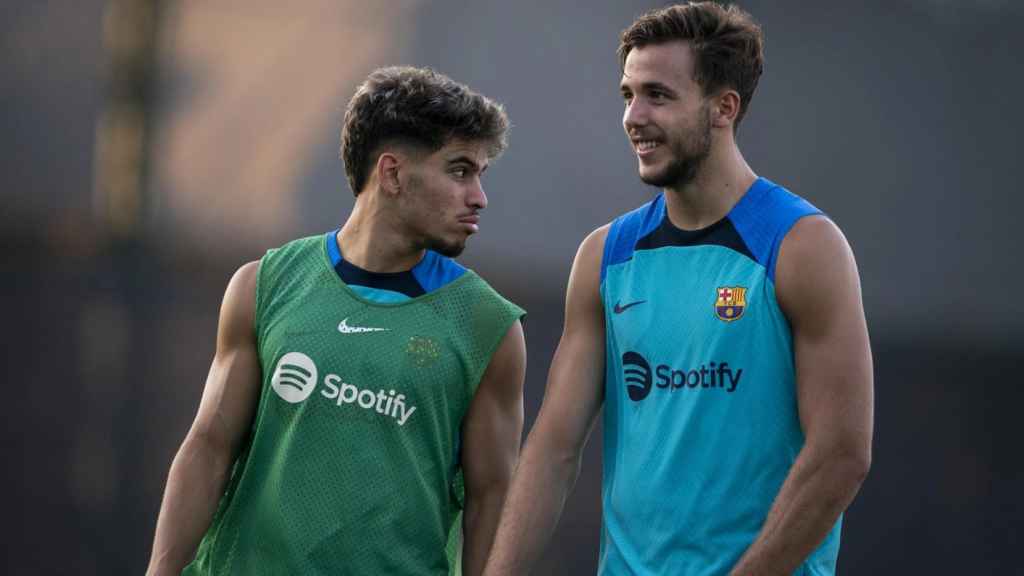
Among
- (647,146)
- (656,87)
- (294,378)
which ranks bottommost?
(294,378)

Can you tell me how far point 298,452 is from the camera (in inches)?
112

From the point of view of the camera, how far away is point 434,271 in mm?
3012

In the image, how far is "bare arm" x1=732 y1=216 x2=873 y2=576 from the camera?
2432 millimetres

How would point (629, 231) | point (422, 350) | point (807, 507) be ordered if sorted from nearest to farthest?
point (807, 507) → point (629, 231) → point (422, 350)

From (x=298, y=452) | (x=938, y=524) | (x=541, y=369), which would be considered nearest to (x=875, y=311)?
(x=938, y=524)

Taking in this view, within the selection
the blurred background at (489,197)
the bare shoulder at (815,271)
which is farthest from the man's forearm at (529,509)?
the blurred background at (489,197)

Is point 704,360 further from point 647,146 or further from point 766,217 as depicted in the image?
point 647,146

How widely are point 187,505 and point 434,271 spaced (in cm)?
71

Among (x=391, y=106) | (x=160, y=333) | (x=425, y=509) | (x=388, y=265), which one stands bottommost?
(x=160, y=333)

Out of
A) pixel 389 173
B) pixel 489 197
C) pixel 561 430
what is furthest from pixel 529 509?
pixel 489 197

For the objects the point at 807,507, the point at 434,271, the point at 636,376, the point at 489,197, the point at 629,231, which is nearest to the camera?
the point at 807,507

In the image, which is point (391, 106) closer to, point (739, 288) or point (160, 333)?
point (739, 288)

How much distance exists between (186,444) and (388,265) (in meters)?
0.57

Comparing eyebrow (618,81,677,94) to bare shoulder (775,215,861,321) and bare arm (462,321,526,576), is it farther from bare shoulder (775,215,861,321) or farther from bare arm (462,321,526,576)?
bare arm (462,321,526,576)
